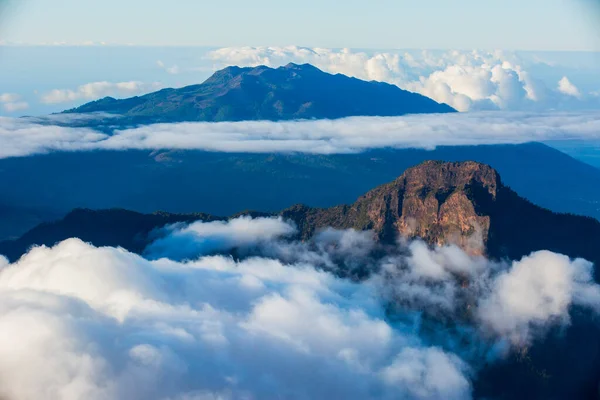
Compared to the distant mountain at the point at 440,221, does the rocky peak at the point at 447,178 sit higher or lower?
higher

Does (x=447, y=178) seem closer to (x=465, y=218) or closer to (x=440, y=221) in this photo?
(x=440, y=221)

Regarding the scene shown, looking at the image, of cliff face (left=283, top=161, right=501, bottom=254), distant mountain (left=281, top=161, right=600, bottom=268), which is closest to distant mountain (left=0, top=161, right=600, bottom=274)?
distant mountain (left=281, top=161, right=600, bottom=268)

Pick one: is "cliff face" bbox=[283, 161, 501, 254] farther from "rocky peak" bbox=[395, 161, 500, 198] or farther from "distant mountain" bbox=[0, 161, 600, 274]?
"distant mountain" bbox=[0, 161, 600, 274]

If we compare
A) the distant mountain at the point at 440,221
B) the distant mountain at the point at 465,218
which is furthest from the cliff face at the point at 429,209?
the distant mountain at the point at 440,221

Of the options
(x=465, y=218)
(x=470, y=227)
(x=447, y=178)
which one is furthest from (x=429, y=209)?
(x=447, y=178)

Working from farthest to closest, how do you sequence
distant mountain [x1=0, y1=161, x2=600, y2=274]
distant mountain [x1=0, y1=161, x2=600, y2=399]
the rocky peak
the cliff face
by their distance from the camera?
the rocky peak, distant mountain [x1=0, y1=161, x2=600, y2=274], the cliff face, distant mountain [x1=0, y1=161, x2=600, y2=399]

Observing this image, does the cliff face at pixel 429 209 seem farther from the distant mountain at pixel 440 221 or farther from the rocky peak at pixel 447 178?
the distant mountain at pixel 440 221
